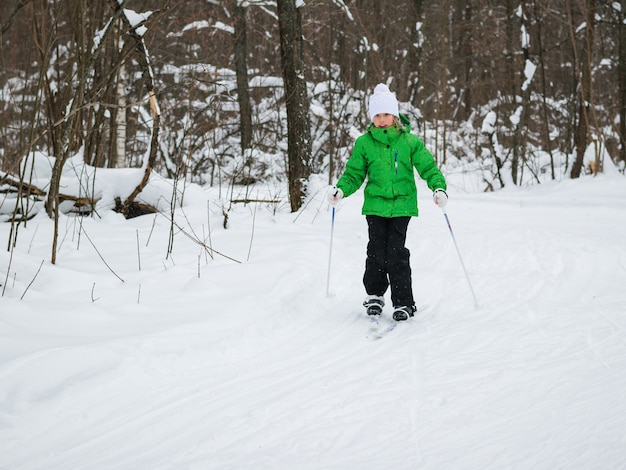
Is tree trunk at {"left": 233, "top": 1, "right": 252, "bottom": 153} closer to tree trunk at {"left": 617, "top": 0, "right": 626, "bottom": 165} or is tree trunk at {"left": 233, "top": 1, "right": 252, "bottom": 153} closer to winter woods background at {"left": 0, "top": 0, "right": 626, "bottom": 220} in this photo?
winter woods background at {"left": 0, "top": 0, "right": 626, "bottom": 220}

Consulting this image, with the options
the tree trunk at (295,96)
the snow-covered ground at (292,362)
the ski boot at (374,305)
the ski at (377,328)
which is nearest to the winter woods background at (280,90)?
the tree trunk at (295,96)

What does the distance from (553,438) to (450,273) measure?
317cm

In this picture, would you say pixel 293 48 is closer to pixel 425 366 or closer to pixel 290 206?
pixel 290 206

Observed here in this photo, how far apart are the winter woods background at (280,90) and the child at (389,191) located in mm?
1666

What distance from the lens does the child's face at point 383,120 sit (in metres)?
4.04

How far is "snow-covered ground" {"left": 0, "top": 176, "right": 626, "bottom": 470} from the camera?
2148 mm

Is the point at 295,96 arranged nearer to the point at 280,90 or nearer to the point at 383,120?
the point at 383,120

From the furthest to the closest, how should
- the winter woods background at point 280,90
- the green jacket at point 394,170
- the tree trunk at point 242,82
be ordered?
the tree trunk at point 242,82, the winter woods background at point 280,90, the green jacket at point 394,170

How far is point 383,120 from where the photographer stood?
159 inches

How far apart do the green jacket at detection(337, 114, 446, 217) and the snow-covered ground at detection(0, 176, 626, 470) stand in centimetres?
84

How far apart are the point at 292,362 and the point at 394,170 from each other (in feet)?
5.37

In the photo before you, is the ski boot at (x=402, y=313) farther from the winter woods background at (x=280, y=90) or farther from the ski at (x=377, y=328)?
the winter woods background at (x=280, y=90)

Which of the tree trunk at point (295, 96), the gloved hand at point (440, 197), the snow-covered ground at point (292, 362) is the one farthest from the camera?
the tree trunk at point (295, 96)

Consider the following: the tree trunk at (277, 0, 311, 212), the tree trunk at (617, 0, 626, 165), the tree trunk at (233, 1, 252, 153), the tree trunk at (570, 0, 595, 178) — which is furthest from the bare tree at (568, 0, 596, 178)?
the tree trunk at (233, 1, 252, 153)
